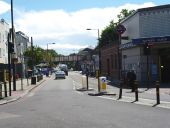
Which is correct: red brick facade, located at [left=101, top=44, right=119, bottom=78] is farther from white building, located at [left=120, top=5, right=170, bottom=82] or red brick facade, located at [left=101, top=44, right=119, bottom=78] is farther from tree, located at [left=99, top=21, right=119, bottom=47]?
tree, located at [left=99, top=21, right=119, bottom=47]

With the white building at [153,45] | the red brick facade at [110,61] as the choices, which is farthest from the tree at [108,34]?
the white building at [153,45]

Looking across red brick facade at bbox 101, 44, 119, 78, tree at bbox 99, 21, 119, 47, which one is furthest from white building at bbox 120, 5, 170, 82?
tree at bbox 99, 21, 119, 47

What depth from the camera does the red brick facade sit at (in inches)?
2434

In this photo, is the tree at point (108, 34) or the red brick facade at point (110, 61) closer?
the red brick facade at point (110, 61)

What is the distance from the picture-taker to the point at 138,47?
145 ft

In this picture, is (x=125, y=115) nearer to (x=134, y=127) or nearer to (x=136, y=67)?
(x=134, y=127)

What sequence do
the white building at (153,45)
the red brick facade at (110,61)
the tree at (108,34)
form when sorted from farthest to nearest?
the tree at (108,34) → the red brick facade at (110,61) → the white building at (153,45)

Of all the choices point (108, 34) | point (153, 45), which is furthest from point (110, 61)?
point (108, 34)

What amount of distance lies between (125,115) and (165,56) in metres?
27.9

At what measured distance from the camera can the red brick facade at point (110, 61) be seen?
61812 mm

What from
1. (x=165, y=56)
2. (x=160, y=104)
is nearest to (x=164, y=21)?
(x=165, y=56)

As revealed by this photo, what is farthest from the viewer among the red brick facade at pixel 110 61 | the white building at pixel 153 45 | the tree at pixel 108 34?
the tree at pixel 108 34

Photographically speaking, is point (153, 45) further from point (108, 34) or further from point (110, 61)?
point (108, 34)

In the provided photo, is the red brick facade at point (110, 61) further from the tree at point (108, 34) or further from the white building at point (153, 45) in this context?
the tree at point (108, 34)
